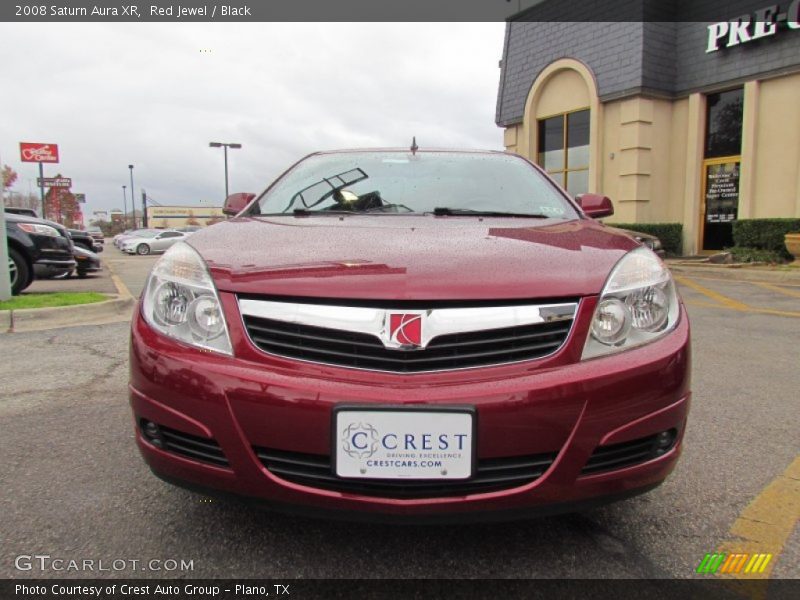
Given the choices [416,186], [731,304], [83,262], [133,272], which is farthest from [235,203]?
[133,272]

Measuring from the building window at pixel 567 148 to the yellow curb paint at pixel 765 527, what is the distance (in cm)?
1350

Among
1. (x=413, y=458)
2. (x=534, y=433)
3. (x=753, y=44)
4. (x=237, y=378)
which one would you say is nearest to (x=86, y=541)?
(x=237, y=378)

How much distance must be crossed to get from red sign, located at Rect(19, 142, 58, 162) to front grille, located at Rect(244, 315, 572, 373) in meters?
46.3

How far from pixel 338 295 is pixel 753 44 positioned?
13879mm

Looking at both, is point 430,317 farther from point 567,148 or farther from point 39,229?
point 567,148

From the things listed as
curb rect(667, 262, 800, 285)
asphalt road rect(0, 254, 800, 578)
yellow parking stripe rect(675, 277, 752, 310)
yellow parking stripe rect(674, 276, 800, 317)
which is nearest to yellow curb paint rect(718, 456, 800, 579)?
asphalt road rect(0, 254, 800, 578)

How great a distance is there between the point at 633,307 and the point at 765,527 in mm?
920

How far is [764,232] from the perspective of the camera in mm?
11469

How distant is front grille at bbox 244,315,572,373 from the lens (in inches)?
59.9

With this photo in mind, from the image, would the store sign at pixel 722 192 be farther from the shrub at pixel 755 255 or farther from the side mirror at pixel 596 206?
the side mirror at pixel 596 206

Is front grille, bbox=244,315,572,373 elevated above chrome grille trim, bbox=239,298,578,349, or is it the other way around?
chrome grille trim, bbox=239,298,578,349

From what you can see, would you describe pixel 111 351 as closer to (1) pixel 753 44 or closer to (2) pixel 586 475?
(2) pixel 586 475

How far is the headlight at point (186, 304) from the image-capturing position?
5.35ft

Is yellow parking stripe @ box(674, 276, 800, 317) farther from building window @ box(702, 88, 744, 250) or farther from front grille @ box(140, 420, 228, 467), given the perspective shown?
front grille @ box(140, 420, 228, 467)
